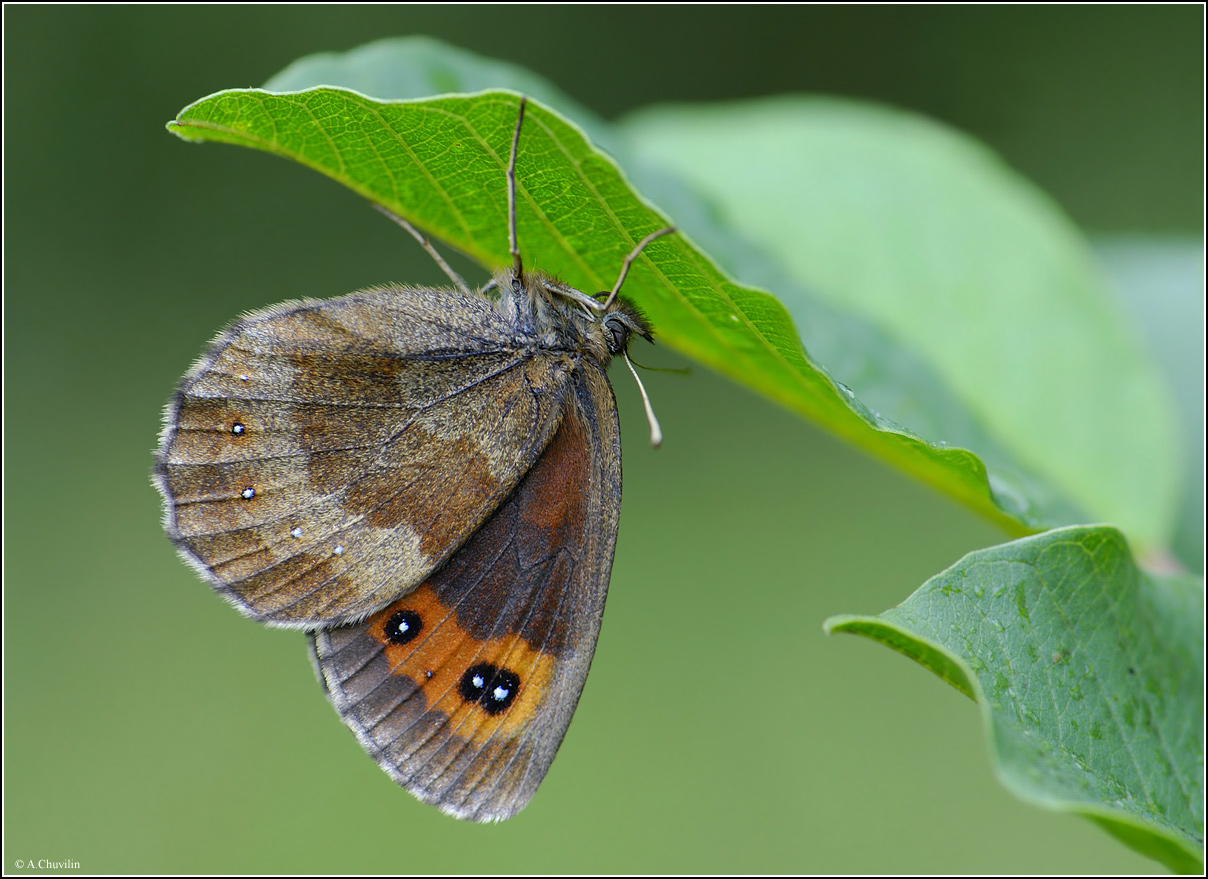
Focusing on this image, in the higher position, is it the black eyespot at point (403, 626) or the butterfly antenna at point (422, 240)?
the butterfly antenna at point (422, 240)

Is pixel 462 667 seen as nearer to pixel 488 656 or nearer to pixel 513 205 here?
pixel 488 656

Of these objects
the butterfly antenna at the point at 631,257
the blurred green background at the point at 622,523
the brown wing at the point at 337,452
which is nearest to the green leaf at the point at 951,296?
the butterfly antenna at the point at 631,257

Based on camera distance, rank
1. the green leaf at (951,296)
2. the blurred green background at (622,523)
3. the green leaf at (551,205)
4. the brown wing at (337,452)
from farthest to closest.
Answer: the blurred green background at (622,523), the green leaf at (951,296), the brown wing at (337,452), the green leaf at (551,205)

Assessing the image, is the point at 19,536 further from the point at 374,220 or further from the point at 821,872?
the point at 821,872

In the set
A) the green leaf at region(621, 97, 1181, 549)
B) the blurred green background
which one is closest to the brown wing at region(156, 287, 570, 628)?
the green leaf at region(621, 97, 1181, 549)

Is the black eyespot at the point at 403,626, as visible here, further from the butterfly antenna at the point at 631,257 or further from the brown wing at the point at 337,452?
the butterfly antenna at the point at 631,257

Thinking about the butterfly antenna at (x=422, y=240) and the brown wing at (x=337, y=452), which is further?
the butterfly antenna at (x=422, y=240)
